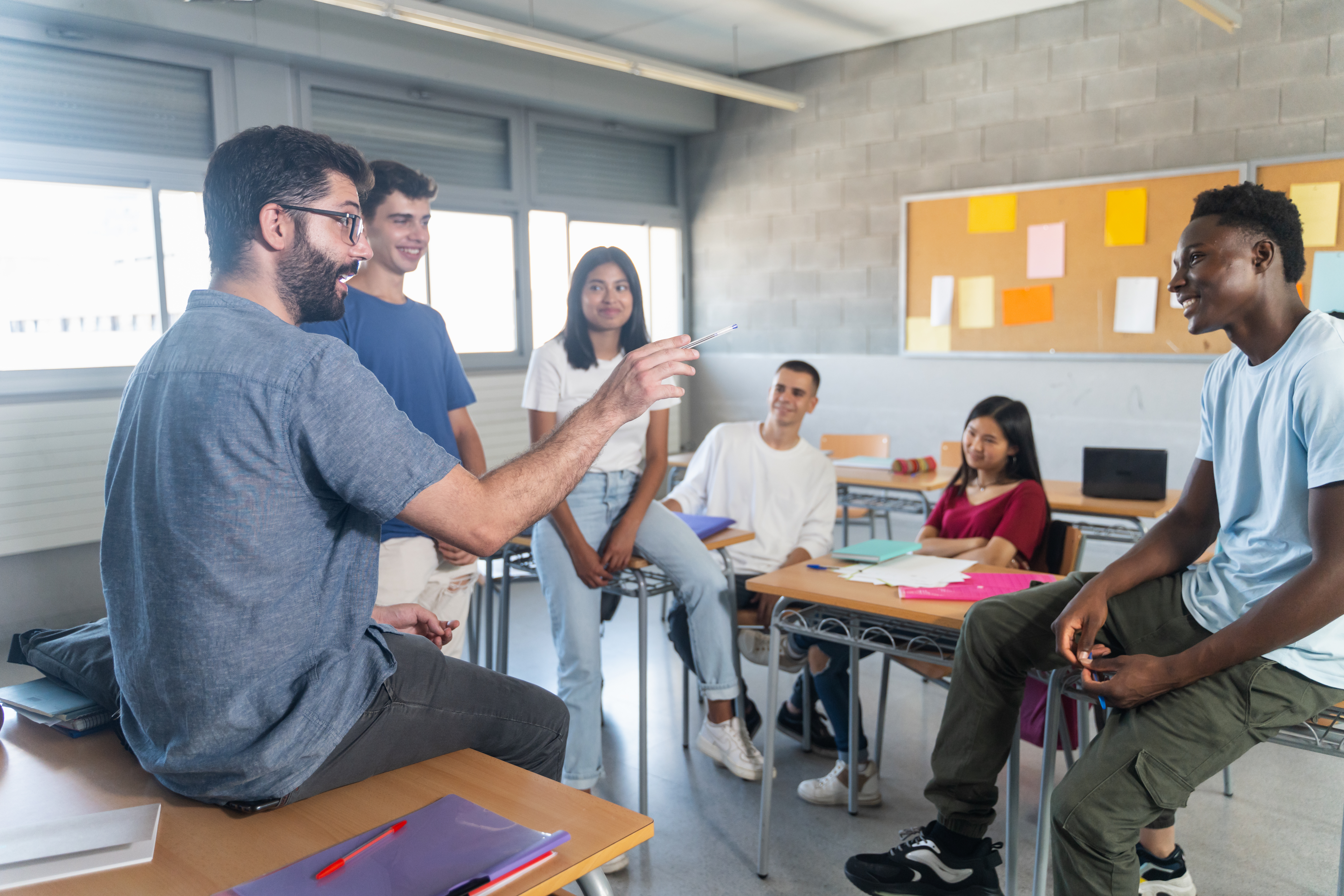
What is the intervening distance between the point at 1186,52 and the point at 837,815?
4.01m

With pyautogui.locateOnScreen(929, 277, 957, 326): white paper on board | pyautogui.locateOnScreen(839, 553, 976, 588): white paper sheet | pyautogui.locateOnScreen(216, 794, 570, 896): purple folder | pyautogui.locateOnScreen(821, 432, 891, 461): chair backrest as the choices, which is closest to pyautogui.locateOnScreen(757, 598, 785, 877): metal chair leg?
pyautogui.locateOnScreen(839, 553, 976, 588): white paper sheet

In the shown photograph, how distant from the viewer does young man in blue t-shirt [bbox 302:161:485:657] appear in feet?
7.13

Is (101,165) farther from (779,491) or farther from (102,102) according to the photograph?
(779,491)

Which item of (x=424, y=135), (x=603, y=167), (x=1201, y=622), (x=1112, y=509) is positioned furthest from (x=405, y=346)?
(x=603, y=167)

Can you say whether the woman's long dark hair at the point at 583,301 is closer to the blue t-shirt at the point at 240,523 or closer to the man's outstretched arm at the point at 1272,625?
the blue t-shirt at the point at 240,523

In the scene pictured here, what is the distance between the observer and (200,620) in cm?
109

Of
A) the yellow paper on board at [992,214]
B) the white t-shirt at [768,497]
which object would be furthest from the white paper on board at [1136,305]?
the white t-shirt at [768,497]

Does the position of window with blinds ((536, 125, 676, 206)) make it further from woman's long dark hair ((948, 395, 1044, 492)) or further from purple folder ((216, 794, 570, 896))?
purple folder ((216, 794, 570, 896))

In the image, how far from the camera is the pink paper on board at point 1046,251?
4.85 metres

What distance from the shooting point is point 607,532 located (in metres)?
2.54

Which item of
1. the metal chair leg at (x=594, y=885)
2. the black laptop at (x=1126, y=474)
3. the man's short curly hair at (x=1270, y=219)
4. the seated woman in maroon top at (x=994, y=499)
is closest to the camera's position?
the metal chair leg at (x=594, y=885)

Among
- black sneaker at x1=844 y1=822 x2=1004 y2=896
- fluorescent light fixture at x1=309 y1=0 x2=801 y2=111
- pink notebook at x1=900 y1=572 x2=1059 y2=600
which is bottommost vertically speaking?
black sneaker at x1=844 y1=822 x2=1004 y2=896

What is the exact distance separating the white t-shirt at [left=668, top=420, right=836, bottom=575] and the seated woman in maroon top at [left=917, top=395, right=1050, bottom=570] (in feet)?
1.23

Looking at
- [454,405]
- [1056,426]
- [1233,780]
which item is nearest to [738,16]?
[1056,426]
